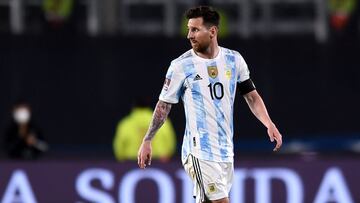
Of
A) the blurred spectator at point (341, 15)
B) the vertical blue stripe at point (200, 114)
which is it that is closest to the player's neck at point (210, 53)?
the vertical blue stripe at point (200, 114)

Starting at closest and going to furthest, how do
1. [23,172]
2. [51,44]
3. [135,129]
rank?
[23,172], [135,129], [51,44]

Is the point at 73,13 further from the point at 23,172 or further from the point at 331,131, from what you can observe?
the point at 23,172

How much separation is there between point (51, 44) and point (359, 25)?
16.9 ft

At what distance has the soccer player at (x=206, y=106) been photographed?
30.6ft

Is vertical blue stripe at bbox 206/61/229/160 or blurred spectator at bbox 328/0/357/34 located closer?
vertical blue stripe at bbox 206/61/229/160

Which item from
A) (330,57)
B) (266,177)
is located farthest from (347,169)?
(330,57)

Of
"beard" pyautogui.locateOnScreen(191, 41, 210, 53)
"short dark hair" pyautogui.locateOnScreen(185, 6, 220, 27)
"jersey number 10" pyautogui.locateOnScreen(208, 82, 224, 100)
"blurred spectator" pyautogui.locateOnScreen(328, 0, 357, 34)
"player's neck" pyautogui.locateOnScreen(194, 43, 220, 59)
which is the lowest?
"blurred spectator" pyautogui.locateOnScreen(328, 0, 357, 34)

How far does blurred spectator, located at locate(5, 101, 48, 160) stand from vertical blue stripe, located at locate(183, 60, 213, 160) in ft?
24.6

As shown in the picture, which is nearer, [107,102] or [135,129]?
[135,129]

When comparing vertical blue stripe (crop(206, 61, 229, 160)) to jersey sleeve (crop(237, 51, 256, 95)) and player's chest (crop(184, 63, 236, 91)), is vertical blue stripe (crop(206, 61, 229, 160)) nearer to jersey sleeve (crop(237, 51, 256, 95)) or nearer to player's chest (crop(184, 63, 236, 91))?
player's chest (crop(184, 63, 236, 91))

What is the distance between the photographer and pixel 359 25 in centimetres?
2073

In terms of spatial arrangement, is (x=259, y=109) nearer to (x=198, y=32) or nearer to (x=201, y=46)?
(x=201, y=46)

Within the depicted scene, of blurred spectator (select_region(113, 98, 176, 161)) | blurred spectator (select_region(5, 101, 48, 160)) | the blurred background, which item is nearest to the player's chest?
blurred spectator (select_region(113, 98, 176, 161))

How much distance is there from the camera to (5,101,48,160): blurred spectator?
54.5 ft
